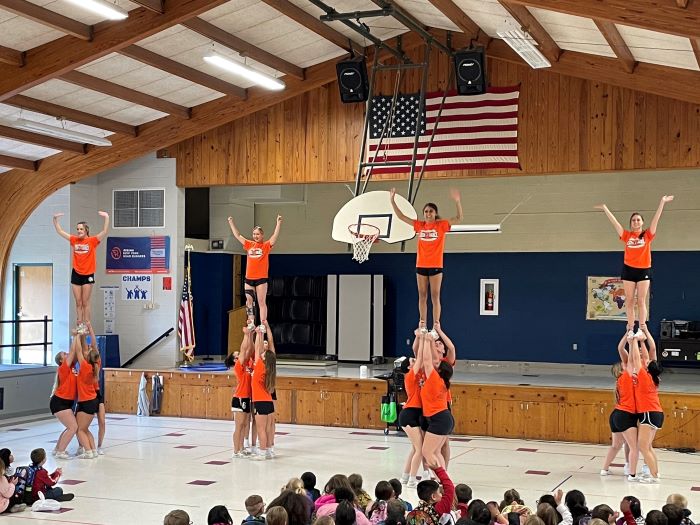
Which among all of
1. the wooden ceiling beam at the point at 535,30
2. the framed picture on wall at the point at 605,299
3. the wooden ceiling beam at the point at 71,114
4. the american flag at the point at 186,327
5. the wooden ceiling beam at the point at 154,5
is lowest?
the american flag at the point at 186,327

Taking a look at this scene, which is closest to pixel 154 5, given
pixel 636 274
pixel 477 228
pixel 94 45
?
pixel 94 45

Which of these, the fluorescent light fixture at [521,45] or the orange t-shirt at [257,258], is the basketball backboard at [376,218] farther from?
the fluorescent light fixture at [521,45]

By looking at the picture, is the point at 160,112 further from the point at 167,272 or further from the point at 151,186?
the point at 167,272

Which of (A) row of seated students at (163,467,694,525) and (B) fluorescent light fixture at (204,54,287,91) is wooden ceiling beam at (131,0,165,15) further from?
(A) row of seated students at (163,467,694,525)

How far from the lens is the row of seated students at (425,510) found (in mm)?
6594

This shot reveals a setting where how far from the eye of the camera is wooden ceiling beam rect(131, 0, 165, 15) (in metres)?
11.9

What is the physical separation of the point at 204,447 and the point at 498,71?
7.60 meters

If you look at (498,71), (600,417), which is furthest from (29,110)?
(600,417)

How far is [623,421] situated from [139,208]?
10467mm

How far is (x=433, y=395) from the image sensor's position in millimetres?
11039

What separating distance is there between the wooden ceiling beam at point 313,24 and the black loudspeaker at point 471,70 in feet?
6.21

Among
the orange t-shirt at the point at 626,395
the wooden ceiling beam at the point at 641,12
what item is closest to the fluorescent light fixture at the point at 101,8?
the wooden ceiling beam at the point at 641,12

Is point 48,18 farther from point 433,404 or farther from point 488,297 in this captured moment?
point 488,297

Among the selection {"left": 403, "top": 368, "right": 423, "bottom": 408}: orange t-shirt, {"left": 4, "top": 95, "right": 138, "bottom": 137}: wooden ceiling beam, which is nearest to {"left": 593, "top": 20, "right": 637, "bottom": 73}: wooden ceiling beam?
{"left": 403, "top": 368, "right": 423, "bottom": 408}: orange t-shirt
